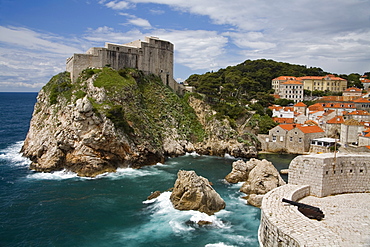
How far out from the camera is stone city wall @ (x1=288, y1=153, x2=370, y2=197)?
45.6ft

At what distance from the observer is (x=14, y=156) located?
122 feet

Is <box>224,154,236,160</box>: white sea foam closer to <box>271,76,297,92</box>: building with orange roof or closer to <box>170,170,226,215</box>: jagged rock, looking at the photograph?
<box>170,170,226,215</box>: jagged rock

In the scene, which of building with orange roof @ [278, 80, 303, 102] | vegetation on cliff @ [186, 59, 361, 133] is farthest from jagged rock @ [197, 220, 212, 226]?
building with orange roof @ [278, 80, 303, 102]

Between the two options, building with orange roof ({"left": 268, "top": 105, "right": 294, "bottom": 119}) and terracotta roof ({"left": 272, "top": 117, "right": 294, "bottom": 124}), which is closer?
terracotta roof ({"left": 272, "top": 117, "right": 294, "bottom": 124})

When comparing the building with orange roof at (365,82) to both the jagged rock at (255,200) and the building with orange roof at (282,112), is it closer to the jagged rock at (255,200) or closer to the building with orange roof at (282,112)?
the building with orange roof at (282,112)

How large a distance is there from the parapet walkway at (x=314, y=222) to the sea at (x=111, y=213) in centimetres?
521

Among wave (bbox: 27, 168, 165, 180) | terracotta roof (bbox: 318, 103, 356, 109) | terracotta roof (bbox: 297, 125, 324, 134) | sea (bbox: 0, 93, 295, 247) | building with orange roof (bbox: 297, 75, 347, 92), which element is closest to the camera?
sea (bbox: 0, 93, 295, 247)

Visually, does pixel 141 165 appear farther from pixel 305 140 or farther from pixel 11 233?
pixel 305 140

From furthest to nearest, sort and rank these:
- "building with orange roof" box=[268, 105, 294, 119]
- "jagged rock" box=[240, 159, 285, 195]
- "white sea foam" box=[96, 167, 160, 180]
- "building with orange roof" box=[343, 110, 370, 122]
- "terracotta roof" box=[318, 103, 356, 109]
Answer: "terracotta roof" box=[318, 103, 356, 109], "building with orange roof" box=[268, 105, 294, 119], "building with orange roof" box=[343, 110, 370, 122], "white sea foam" box=[96, 167, 160, 180], "jagged rock" box=[240, 159, 285, 195]

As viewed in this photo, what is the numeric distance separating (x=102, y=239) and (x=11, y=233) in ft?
19.7

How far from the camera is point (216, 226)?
61.5ft

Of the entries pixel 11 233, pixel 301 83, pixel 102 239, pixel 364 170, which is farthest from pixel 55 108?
pixel 301 83

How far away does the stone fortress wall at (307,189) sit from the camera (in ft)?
33.5

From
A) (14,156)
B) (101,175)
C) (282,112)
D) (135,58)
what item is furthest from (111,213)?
(282,112)
